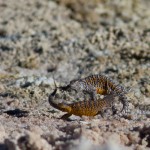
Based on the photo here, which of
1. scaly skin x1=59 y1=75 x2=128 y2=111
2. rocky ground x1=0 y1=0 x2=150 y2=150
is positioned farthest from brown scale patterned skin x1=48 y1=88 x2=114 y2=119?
scaly skin x1=59 y1=75 x2=128 y2=111

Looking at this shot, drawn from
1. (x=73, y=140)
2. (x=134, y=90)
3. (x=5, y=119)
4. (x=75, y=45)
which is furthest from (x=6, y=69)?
(x=73, y=140)

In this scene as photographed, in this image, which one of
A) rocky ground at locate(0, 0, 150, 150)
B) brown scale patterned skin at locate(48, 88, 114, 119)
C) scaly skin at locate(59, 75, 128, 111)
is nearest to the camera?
rocky ground at locate(0, 0, 150, 150)

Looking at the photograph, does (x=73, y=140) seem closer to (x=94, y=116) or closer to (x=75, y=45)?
(x=94, y=116)

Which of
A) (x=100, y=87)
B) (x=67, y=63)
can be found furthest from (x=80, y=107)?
(x=67, y=63)

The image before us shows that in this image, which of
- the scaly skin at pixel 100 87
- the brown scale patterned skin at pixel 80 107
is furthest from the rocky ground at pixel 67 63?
the scaly skin at pixel 100 87

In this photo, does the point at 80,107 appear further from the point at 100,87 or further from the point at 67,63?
the point at 67,63

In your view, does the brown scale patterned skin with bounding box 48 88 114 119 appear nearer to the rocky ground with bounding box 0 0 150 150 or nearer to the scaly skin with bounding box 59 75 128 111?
the rocky ground with bounding box 0 0 150 150
